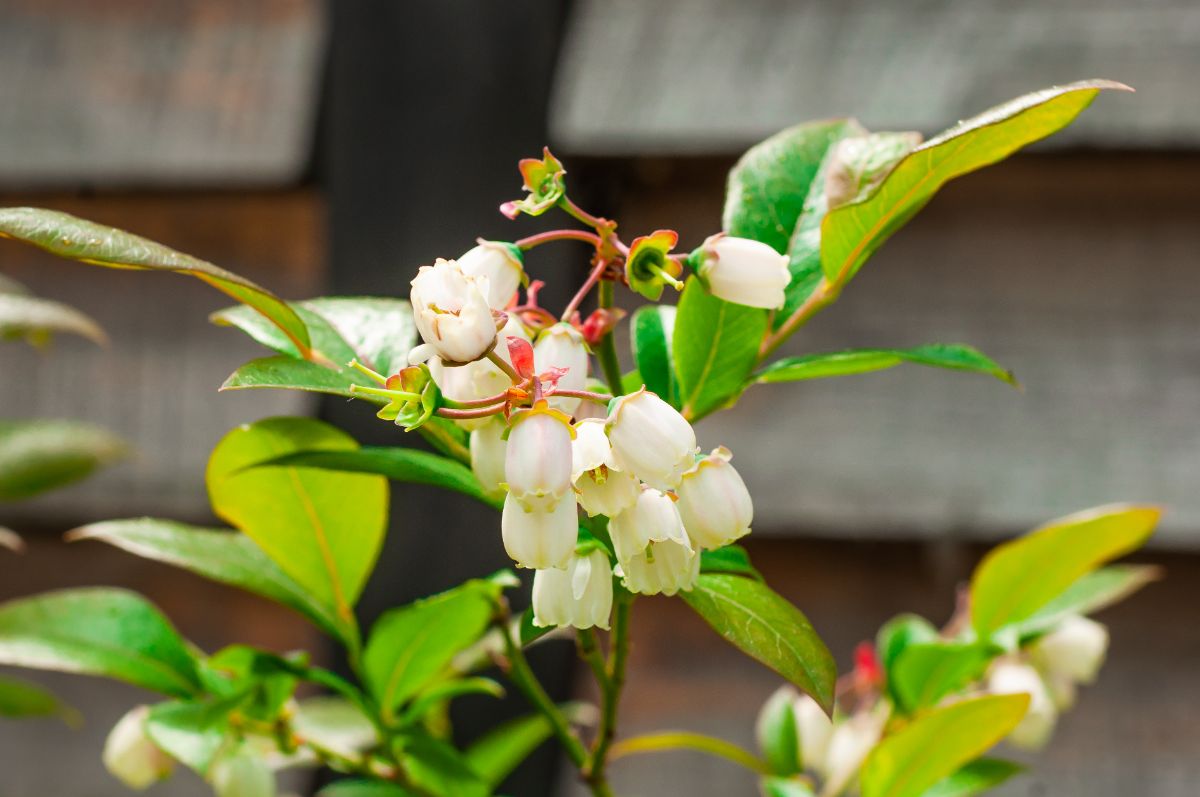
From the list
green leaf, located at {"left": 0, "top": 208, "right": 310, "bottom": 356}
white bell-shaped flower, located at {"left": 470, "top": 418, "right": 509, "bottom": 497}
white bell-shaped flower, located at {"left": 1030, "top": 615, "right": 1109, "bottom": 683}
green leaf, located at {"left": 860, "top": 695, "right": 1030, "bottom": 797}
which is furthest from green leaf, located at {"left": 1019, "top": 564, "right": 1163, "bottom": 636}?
green leaf, located at {"left": 0, "top": 208, "right": 310, "bottom": 356}

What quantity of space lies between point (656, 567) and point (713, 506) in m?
0.02

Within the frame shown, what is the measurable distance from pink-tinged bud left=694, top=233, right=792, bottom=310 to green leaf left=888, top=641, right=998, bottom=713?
0.81 ft

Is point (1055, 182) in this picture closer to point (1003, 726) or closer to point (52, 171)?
point (1003, 726)

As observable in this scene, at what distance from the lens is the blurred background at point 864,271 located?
84 centimetres

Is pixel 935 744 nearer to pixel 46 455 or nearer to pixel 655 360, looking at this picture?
pixel 655 360

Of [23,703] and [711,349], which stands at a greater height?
[711,349]

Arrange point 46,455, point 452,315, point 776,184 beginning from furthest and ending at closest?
point 46,455
point 776,184
point 452,315

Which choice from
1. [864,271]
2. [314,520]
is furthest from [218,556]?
[864,271]

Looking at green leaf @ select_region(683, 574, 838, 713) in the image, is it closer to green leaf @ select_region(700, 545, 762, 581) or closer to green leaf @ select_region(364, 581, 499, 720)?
green leaf @ select_region(700, 545, 762, 581)

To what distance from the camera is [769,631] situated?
0.34 metres

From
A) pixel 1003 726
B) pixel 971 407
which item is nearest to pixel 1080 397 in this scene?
pixel 971 407

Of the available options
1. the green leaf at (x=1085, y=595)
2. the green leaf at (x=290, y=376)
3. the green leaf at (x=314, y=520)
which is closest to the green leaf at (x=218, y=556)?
the green leaf at (x=314, y=520)

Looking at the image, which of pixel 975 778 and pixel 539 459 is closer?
pixel 539 459

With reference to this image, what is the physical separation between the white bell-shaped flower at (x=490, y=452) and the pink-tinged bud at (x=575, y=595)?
4 centimetres
